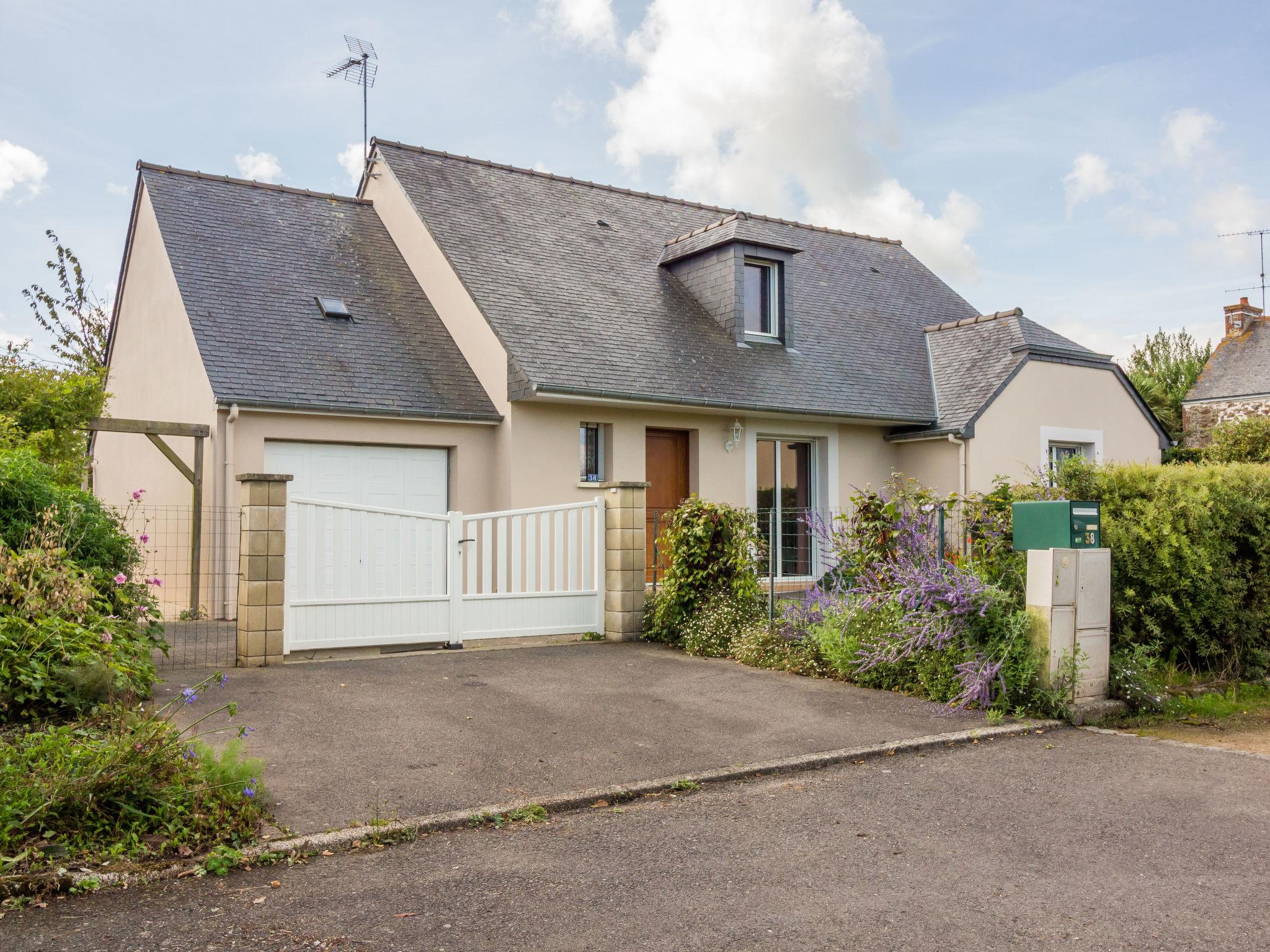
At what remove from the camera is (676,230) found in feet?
62.4

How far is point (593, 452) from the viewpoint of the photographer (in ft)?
47.2

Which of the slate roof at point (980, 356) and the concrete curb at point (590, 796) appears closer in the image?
the concrete curb at point (590, 796)

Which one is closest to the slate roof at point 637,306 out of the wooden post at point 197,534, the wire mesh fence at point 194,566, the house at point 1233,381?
the wooden post at point 197,534

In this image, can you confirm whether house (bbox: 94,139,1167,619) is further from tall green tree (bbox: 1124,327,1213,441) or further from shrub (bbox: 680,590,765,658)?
tall green tree (bbox: 1124,327,1213,441)

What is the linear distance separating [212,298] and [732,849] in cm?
1146

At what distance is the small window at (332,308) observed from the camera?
46.5ft

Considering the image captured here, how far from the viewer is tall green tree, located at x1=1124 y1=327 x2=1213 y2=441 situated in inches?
1443

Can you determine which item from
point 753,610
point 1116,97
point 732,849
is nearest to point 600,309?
point 753,610

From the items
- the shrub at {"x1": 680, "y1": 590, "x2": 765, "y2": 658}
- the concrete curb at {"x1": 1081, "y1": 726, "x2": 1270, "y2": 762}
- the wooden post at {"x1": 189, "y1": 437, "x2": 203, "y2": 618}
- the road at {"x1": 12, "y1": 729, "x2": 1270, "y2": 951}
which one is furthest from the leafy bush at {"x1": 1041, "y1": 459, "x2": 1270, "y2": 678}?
the wooden post at {"x1": 189, "y1": 437, "x2": 203, "y2": 618}

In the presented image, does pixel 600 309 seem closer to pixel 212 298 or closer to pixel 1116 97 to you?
pixel 212 298

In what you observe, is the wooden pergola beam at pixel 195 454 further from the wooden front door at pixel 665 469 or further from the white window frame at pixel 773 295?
the white window frame at pixel 773 295

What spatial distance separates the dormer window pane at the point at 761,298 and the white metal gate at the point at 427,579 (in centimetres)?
671

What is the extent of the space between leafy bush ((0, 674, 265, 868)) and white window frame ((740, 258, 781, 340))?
13.1 m

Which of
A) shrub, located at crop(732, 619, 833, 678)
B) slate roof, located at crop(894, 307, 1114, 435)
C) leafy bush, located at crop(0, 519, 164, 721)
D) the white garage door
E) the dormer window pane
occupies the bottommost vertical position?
shrub, located at crop(732, 619, 833, 678)
